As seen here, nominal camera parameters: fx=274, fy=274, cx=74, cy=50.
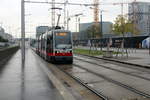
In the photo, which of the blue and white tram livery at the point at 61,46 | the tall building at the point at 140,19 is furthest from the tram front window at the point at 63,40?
the tall building at the point at 140,19

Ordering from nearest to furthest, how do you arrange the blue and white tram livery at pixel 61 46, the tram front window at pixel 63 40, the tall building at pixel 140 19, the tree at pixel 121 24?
the blue and white tram livery at pixel 61 46 < the tram front window at pixel 63 40 < the tree at pixel 121 24 < the tall building at pixel 140 19

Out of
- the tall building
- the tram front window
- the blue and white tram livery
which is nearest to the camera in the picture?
the blue and white tram livery

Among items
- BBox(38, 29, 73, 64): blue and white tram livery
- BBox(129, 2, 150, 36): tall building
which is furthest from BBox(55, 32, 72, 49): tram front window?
BBox(129, 2, 150, 36): tall building

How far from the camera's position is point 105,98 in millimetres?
8617

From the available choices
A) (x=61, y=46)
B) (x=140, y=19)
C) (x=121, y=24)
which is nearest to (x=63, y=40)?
(x=61, y=46)

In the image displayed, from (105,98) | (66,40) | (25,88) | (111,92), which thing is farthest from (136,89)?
(66,40)

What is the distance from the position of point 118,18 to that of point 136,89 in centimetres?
6296

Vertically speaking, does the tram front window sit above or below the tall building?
below

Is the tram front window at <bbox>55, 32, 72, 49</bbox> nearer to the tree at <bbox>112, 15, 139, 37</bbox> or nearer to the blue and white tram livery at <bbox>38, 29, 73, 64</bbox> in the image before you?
the blue and white tram livery at <bbox>38, 29, 73, 64</bbox>

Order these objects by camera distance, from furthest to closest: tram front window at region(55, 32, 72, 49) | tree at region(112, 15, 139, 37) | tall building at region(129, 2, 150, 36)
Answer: tall building at region(129, 2, 150, 36)
tree at region(112, 15, 139, 37)
tram front window at region(55, 32, 72, 49)

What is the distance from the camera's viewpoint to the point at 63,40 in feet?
78.6

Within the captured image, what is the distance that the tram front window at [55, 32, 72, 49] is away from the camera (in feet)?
77.7

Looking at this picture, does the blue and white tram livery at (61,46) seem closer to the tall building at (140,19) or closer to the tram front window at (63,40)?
the tram front window at (63,40)

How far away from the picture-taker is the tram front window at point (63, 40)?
23.7 m
